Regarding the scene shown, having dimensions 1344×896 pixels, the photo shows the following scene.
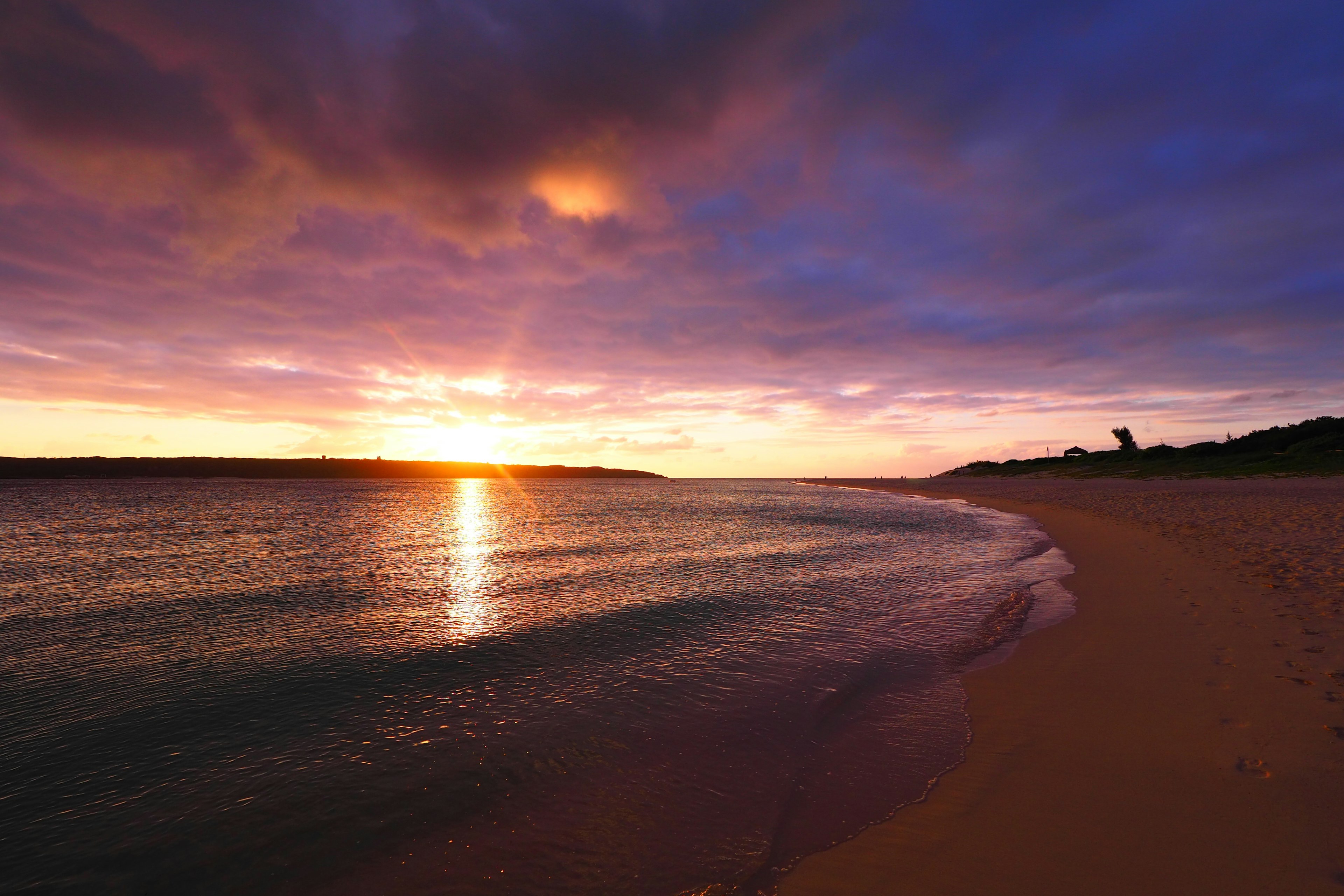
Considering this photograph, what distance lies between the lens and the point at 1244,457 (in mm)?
82938

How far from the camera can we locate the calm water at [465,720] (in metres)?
5.71

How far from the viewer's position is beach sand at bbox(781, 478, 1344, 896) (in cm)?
500

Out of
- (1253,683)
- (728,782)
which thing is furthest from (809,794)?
(1253,683)

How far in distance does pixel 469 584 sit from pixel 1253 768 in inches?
791

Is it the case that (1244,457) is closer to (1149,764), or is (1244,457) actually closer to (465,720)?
(1149,764)

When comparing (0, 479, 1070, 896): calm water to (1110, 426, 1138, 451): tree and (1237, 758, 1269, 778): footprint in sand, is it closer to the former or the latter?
(1237, 758, 1269, 778): footprint in sand

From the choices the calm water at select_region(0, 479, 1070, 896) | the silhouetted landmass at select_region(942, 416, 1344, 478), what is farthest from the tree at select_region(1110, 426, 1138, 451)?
the calm water at select_region(0, 479, 1070, 896)

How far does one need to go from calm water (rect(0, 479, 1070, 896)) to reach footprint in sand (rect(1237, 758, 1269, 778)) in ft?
9.79

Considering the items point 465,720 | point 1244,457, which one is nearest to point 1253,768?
point 465,720

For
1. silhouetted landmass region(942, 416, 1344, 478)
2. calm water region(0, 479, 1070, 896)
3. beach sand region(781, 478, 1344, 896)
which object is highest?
silhouetted landmass region(942, 416, 1344, 478)

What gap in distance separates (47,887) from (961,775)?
10047 mm

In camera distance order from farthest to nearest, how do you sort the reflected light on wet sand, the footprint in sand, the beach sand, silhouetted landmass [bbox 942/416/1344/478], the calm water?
silhouetted landmass [bbox 942/416/1344/478], the reflected light on wet sand, the footprint in sand, the calm water, the beach sand

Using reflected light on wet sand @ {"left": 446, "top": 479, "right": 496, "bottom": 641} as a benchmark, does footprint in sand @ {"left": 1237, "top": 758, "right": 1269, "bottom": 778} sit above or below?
above

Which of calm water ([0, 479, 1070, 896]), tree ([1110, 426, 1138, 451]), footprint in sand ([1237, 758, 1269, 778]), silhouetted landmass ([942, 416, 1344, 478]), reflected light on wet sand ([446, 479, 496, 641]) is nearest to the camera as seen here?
calm water ([0, 479, 1070, 896])
